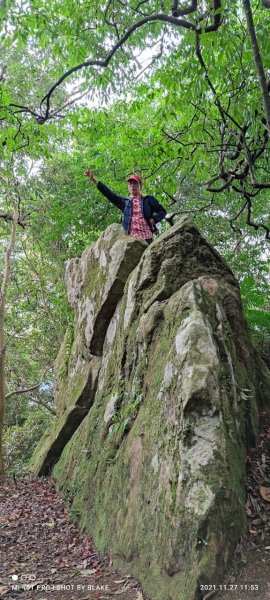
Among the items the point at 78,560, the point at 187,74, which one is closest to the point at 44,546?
the point at 78,560

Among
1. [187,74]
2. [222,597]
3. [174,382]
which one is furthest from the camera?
[187,74]

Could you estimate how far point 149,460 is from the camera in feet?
13.9

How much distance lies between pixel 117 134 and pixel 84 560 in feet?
28.0

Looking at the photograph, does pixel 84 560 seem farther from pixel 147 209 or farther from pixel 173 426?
pixel 147 209

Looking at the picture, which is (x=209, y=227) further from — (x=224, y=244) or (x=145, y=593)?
(x=145, y=593)

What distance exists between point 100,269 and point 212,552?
5570mm

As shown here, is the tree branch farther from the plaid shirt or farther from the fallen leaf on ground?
the fallen leaf on ground

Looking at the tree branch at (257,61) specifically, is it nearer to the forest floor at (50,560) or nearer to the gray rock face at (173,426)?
the gray rock face at (173,426)

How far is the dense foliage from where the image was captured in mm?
5855

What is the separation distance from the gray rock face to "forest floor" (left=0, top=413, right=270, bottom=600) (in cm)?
13

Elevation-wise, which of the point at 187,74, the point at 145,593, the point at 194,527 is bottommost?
the point at 145,593

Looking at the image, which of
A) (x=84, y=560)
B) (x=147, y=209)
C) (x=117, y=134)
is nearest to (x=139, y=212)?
(x=147, y=209)

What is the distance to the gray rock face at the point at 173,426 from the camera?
344 centimetres

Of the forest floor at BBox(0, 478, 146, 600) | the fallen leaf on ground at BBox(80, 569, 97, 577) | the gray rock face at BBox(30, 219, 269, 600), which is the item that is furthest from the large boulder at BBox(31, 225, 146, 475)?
the fallen leaf on ground at BBox(80, 569, 97, 577)
